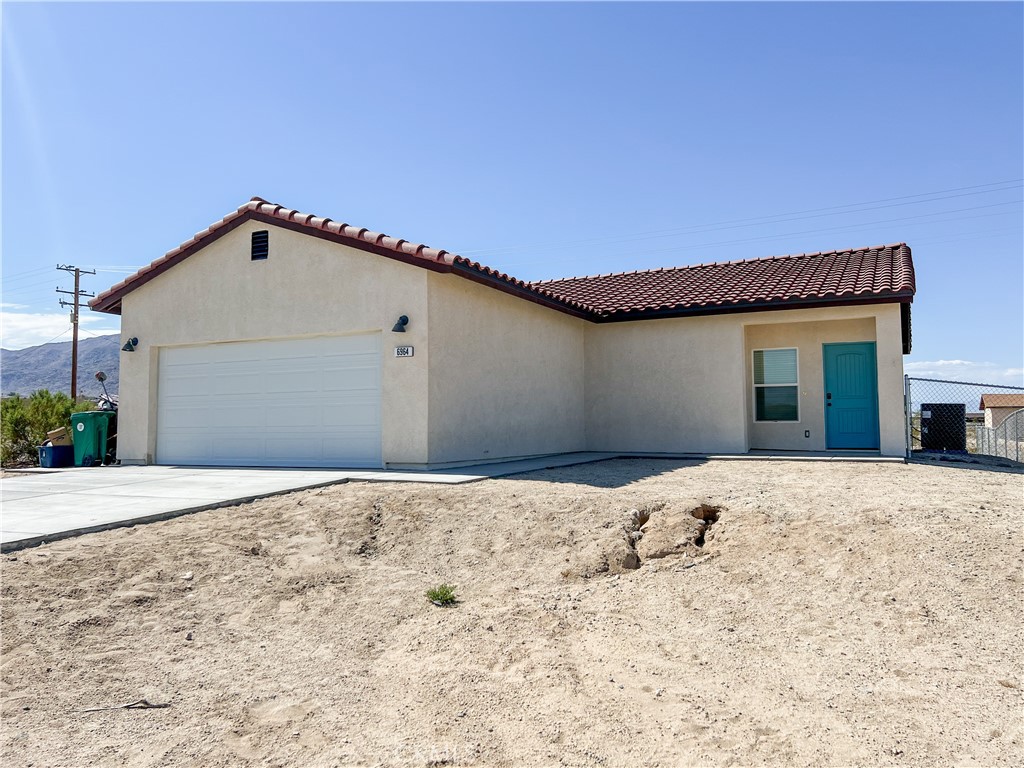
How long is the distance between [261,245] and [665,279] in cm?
908

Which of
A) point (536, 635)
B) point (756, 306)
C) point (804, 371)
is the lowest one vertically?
point (536, 635)

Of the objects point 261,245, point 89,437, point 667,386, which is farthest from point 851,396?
point 89,437

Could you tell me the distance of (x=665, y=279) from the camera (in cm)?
1720

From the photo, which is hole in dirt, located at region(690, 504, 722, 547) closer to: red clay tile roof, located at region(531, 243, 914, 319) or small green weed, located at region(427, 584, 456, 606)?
small green weed, located at region(427, 584, 456, 606)

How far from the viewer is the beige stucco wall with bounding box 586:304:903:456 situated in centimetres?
1398

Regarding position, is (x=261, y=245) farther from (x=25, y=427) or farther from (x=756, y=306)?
(x=756, y=306)

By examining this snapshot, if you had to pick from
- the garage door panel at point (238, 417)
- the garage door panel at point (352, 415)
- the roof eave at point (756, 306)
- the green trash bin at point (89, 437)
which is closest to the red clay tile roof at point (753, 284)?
the roof eave at point (756, 306)

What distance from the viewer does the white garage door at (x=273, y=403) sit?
38.3 feet

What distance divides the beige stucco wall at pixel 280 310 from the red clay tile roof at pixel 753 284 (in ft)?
17.2

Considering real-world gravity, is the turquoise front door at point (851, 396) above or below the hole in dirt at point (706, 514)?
above

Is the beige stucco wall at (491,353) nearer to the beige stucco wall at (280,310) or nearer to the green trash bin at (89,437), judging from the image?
the beige stucco wall at (280,310)

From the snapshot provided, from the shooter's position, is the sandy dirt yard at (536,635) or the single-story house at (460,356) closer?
the sandy dirt yard at (536,635)

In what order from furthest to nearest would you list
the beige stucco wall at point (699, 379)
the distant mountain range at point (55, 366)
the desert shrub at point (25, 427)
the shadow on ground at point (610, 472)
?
1. the distant mountain range at point (55, 366)
2. the desert shrub at point (25, 427)
3. the beige stucco wall at point (699, 379)
4. the shadow on ground at point (610, 472)

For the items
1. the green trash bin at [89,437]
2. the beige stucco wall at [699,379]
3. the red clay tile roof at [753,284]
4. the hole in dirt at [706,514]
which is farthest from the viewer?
the green trash bin at [89,437]
